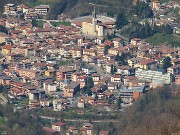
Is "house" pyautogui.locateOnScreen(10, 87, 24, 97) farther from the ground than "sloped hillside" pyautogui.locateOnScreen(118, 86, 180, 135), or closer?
closer

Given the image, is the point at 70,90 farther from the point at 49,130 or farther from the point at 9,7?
the point at 9,7

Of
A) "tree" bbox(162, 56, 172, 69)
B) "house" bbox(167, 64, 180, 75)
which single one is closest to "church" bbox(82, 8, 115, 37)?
"tree" bbox(162, 56, 172, 69)

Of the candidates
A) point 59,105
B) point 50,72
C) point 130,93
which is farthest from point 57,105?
point 50,72

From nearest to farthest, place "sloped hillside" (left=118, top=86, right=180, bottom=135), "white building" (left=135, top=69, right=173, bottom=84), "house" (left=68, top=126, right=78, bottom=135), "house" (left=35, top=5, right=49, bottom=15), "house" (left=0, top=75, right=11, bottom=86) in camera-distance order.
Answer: "sloped hillside" (left=118, top=86, right=180, bottom=135)
"house" (left=68, top=126, right=78, bottom=135)
"white building" (left=135, top=69, right=173, bottom=84)
"house" (left=0, top=75, right=11, bottom=86)
"house" (left=35, top=5, right=49, bottom=15)

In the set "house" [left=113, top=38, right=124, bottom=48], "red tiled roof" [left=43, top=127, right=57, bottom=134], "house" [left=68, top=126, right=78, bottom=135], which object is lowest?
"house" [left=68, top=126, right=78, bottom=135]

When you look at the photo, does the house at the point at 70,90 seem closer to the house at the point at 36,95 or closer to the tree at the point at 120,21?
the house at the point at 36,95

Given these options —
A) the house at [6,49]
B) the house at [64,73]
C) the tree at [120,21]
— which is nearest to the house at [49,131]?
Answer: the house at [64,73]

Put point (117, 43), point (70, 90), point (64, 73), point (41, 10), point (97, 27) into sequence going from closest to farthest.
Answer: point (70, 90)
point (64, 73)
point (117, 43)
point (97, 27)
point (41, 10)

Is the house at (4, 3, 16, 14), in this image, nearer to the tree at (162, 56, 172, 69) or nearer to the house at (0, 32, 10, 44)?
the house at (0, 32, 10, 44)

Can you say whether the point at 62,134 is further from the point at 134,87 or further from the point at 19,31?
the point at 19,31
